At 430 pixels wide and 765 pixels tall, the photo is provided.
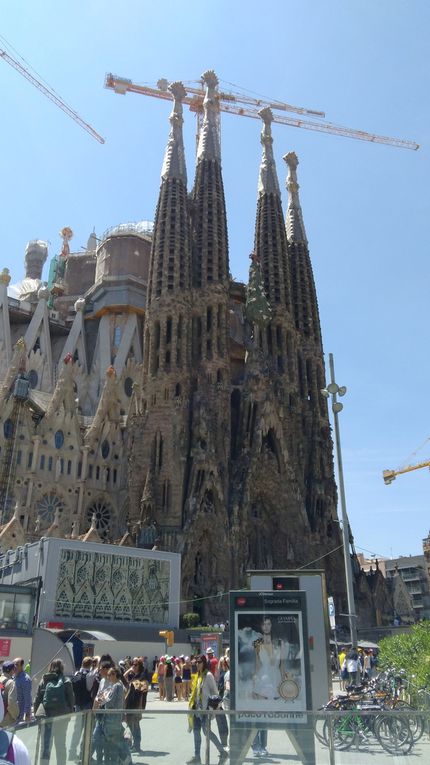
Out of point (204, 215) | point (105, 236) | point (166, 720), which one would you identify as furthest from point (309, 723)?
point (105, 236)

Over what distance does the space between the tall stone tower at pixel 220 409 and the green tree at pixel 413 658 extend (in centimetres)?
2577

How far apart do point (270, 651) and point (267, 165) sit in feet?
213

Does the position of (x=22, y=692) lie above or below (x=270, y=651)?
below

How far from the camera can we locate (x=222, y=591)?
4184 centimetres

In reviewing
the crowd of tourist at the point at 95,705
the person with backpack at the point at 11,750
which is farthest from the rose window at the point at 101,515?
the person with backpack at the point at 11,750

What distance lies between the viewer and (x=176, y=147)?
58.8 m

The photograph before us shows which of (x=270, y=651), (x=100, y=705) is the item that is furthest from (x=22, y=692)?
(x=270, y=651)

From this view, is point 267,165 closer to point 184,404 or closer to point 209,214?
point 209,214

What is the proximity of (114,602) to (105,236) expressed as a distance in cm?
4761

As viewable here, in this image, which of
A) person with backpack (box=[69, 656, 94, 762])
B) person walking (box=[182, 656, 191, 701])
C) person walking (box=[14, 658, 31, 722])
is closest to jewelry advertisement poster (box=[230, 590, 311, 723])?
person with backpack (box=[69, 656, 94, 762])

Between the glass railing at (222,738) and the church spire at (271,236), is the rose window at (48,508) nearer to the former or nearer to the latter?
the church spire at (271,236)

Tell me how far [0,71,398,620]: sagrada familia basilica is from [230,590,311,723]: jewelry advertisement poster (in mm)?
31813

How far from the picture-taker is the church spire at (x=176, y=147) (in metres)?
56.6

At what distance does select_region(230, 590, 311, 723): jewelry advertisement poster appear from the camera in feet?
30.3
